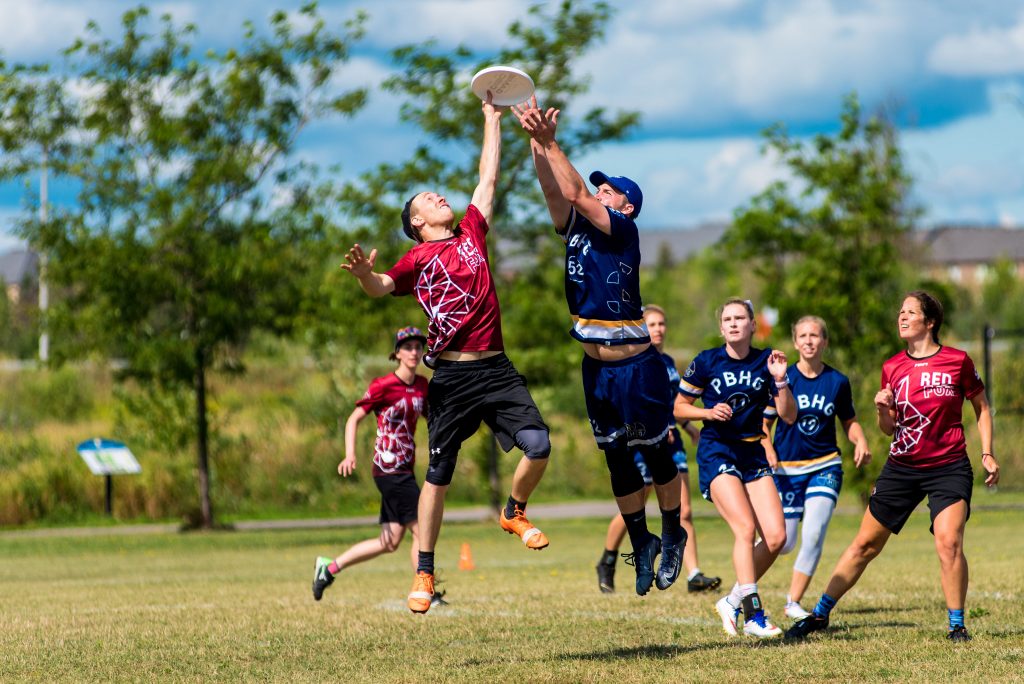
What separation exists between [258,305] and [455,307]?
52.5 ft

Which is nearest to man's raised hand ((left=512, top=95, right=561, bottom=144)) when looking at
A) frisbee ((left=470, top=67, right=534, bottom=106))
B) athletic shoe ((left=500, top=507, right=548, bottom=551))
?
frisbee ((left=470, top=67, right=534, bottom=106))

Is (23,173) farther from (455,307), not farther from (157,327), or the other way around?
(455,307)

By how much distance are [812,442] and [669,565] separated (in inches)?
92.4

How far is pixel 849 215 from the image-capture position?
24.4 m

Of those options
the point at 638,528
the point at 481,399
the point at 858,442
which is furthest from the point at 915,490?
the point at 481,399

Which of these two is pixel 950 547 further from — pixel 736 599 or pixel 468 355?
pixel 468 355

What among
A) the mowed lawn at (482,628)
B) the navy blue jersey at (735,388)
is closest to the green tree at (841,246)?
the mowed lawn at (482,628)

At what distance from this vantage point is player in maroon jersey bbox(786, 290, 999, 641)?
27.4 feet

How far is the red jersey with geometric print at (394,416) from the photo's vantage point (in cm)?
1155

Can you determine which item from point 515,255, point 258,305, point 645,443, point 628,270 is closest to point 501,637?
point 645,443

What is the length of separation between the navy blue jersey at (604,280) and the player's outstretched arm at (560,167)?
168 millimetres

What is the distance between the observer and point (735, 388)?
29.7 ft

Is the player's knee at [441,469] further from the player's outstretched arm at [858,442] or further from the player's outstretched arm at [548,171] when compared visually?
the player's outstretched arm at [858,442]

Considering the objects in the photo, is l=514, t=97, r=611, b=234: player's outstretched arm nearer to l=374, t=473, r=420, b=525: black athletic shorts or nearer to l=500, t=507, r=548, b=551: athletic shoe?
l=500, t=507, r=548, b=551: athletic shoe
